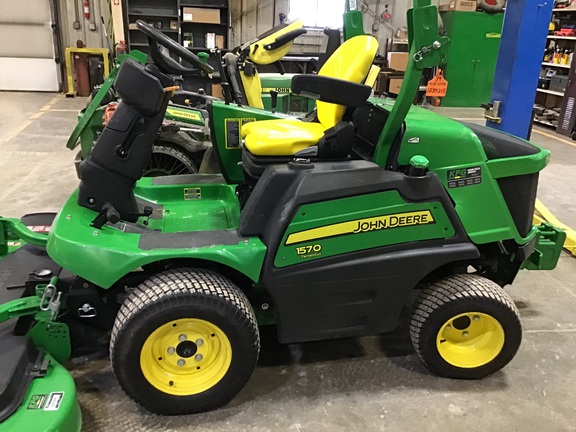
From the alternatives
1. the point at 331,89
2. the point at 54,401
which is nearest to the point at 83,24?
the point at 331,89

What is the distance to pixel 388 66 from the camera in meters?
10.5

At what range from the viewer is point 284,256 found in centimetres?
214

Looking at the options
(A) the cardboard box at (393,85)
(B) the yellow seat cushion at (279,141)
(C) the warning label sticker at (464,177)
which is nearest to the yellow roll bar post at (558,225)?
(C) the warning label sticker at (464,177)

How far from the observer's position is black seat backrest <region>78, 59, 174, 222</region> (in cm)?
223

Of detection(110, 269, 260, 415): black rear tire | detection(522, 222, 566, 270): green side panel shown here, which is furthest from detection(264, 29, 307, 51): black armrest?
detection(110, 269, 260, 415): black rear tire

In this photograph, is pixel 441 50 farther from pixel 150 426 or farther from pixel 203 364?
pixel 150 426

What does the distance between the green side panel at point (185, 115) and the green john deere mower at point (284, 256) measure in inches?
72.8

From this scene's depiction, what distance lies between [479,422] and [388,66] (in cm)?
911

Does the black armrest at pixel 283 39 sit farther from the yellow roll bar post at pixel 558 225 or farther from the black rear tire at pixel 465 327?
the black rear tire at pixel 465 327

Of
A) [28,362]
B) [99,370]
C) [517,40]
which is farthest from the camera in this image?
[517,40]

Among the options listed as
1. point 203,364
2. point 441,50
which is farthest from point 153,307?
point 441,50

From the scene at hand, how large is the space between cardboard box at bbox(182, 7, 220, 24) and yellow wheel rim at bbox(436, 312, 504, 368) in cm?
867

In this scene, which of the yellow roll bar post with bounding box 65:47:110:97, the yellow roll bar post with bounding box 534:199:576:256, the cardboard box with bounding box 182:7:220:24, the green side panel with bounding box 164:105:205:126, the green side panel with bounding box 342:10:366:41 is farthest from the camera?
the yellow roll bar post with bounding box 65:47:110:97

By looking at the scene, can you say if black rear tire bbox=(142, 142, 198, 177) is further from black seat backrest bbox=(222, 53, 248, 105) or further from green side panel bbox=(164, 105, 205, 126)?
black seat backrest bbox=(222, 53, 248, 105)
